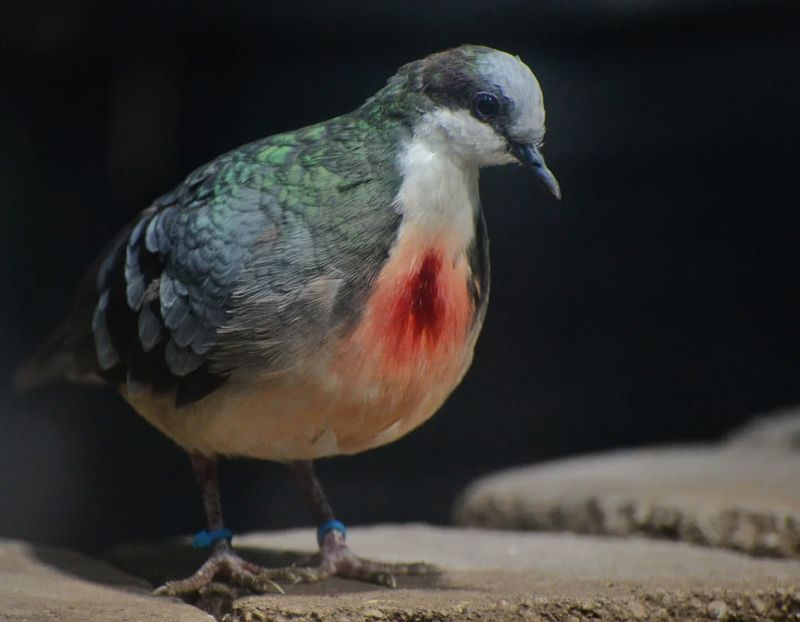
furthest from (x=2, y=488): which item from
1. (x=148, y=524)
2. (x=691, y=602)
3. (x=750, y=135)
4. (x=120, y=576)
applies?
(x=750, y=135)

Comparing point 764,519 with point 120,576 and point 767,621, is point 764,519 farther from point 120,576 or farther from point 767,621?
point 120,576

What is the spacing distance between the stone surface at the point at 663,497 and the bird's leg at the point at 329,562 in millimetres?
1048

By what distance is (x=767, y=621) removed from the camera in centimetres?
298

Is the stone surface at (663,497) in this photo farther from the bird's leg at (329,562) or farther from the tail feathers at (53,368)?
the tail feathers at (53,368)

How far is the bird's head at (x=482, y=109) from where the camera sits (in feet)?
8.81

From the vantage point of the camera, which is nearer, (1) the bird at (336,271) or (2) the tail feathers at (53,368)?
(1) the bird at (336,271)

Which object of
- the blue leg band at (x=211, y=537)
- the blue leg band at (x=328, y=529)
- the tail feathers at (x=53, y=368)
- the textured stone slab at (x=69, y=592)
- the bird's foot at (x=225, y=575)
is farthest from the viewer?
the tail feathers at (x=53, y=368)

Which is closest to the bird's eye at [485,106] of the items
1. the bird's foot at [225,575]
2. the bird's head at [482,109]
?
the bird's head at [482,109]

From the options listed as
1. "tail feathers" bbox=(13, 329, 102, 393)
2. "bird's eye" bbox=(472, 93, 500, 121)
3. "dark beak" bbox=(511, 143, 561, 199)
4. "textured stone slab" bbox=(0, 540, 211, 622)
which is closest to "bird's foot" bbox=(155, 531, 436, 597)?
"textured stone slab" bbox=(0, 540, 211, 622)

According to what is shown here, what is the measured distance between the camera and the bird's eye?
2.69 metres

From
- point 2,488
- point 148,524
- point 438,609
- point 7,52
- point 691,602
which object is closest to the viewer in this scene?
point 438,609

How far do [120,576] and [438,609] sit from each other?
949 mm

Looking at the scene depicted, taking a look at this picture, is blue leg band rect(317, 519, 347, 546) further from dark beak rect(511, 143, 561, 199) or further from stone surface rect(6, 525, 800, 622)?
dark beak rect(511, 143, 561, 199)

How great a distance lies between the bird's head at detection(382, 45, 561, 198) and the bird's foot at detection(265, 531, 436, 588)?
1030 mm
